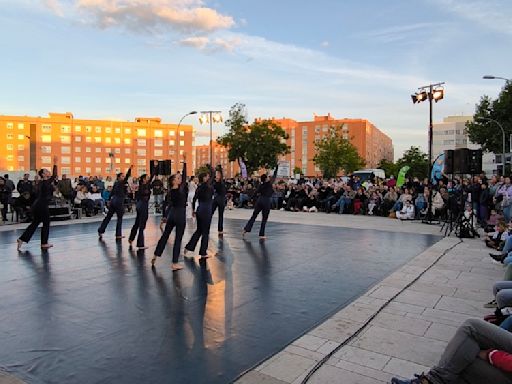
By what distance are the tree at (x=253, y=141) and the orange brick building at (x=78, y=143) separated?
177 feet

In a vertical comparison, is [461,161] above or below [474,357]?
above

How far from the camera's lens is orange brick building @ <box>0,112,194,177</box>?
95188mm

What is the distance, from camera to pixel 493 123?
37.8 metres

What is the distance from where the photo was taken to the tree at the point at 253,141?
41.5 metres

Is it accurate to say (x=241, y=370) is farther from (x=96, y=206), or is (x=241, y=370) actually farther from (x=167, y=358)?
(x=96, y=206)

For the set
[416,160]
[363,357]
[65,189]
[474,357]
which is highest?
[416,160]

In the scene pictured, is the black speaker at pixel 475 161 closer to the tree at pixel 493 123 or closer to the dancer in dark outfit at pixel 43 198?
the dancer in dark outfit at pixel 43 198

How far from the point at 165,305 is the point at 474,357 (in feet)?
11.7

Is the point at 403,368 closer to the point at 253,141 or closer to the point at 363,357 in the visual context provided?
the point at 363,357

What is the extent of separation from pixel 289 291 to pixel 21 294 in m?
3.68

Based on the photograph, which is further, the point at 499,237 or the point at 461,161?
the point at 461,161

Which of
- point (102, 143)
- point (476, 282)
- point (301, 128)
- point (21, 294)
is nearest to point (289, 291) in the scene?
point (476, 282)

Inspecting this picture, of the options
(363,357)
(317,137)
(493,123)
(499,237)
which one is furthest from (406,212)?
(317,137)

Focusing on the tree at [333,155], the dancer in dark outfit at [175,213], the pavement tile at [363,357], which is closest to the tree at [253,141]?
the tree at [333,155]
